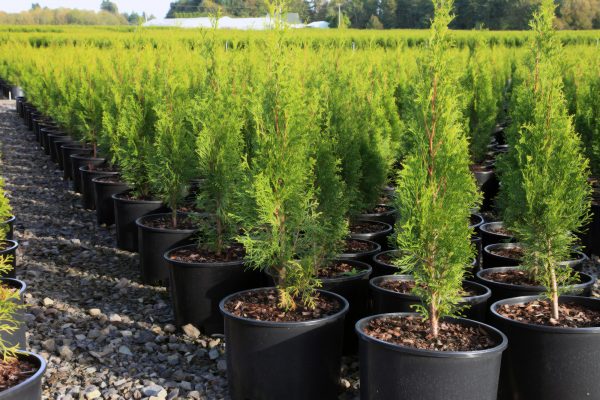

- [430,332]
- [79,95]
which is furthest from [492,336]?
[79,95]

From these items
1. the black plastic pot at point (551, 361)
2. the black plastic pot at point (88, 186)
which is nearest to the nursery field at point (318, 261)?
the black plastic pot at point (551, 361)

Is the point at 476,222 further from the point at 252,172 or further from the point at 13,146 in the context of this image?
the point at 13,146

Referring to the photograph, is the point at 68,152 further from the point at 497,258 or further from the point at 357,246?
the point at 497,258

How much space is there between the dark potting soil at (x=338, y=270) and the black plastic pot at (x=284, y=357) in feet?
3.00

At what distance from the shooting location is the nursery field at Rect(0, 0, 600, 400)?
11.4 ft

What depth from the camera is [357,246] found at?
5488mm

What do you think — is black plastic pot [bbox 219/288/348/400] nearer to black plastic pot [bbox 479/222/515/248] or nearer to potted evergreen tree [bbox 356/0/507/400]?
potted evergreen tree [bbox 356/0/507/400]

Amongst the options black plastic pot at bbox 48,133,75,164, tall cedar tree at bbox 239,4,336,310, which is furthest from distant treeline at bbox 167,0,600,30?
tall cedar tree at bbox 239,4,336,310

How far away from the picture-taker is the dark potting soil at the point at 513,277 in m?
4.50

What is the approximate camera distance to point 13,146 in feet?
48.9

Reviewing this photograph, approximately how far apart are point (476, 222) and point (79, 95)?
22.3 feet

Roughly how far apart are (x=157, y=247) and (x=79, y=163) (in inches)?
182

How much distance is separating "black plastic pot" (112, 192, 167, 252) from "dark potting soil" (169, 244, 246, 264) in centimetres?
171

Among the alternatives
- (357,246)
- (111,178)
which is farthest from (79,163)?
(357,246)
